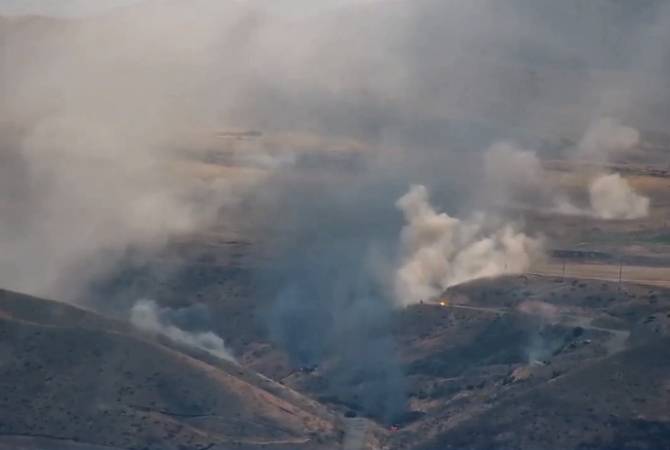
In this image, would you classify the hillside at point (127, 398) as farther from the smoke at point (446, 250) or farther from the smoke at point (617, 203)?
the smoke at point (617, 203)

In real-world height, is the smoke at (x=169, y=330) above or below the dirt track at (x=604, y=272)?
below

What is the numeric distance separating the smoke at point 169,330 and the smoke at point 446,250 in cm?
2070

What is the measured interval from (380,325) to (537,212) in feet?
136

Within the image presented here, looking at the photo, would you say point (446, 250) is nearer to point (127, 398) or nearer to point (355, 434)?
point (355, 434)

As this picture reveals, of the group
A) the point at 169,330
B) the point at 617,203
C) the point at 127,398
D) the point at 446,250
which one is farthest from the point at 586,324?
the point at 617,203

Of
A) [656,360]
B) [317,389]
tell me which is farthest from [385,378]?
[656,360]

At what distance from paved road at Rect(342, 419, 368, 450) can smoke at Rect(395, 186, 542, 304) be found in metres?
32.7

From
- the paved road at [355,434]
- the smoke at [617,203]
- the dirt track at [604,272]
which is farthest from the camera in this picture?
the smoke at [617,203]

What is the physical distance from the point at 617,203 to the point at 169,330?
212 feet

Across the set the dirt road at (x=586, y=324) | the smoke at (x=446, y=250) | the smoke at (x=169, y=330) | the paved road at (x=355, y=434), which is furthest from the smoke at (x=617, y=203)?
the paved road at (x=355, y=434)

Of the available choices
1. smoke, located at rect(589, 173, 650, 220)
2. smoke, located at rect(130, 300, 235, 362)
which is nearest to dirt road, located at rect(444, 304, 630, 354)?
smoke, located at rect(130, 300, 235, 362)

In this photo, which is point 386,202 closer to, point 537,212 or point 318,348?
point 537,212

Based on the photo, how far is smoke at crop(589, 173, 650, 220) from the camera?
636 ft

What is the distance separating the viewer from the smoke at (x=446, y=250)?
567 ft
